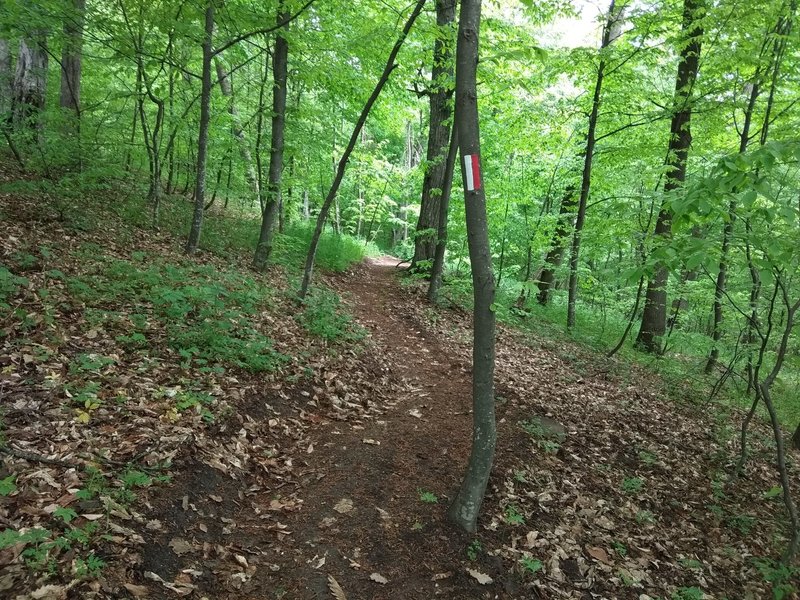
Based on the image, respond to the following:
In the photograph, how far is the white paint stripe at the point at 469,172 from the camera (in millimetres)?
3297

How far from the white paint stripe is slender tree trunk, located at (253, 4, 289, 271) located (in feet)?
22.5

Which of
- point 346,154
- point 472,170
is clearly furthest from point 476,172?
point 346,154

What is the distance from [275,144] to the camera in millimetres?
9547

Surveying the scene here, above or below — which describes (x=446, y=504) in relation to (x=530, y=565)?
above

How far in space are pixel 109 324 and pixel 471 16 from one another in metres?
5.08

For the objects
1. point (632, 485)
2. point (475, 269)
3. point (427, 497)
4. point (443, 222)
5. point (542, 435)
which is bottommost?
point (632, 485)

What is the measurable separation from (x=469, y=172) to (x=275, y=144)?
743 cm

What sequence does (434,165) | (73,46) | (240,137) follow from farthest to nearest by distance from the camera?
1. (434,165)
2. (240,137)
3. (73,46)

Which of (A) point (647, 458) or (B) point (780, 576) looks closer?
(B) point (780, 576)

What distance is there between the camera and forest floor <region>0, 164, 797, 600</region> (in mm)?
3029

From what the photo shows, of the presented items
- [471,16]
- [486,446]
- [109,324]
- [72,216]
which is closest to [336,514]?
[486,446]

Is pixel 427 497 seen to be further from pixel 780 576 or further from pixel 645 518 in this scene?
pixel 780 576

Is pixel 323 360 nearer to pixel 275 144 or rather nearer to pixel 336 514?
pixel 336 514

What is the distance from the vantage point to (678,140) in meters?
9.84
